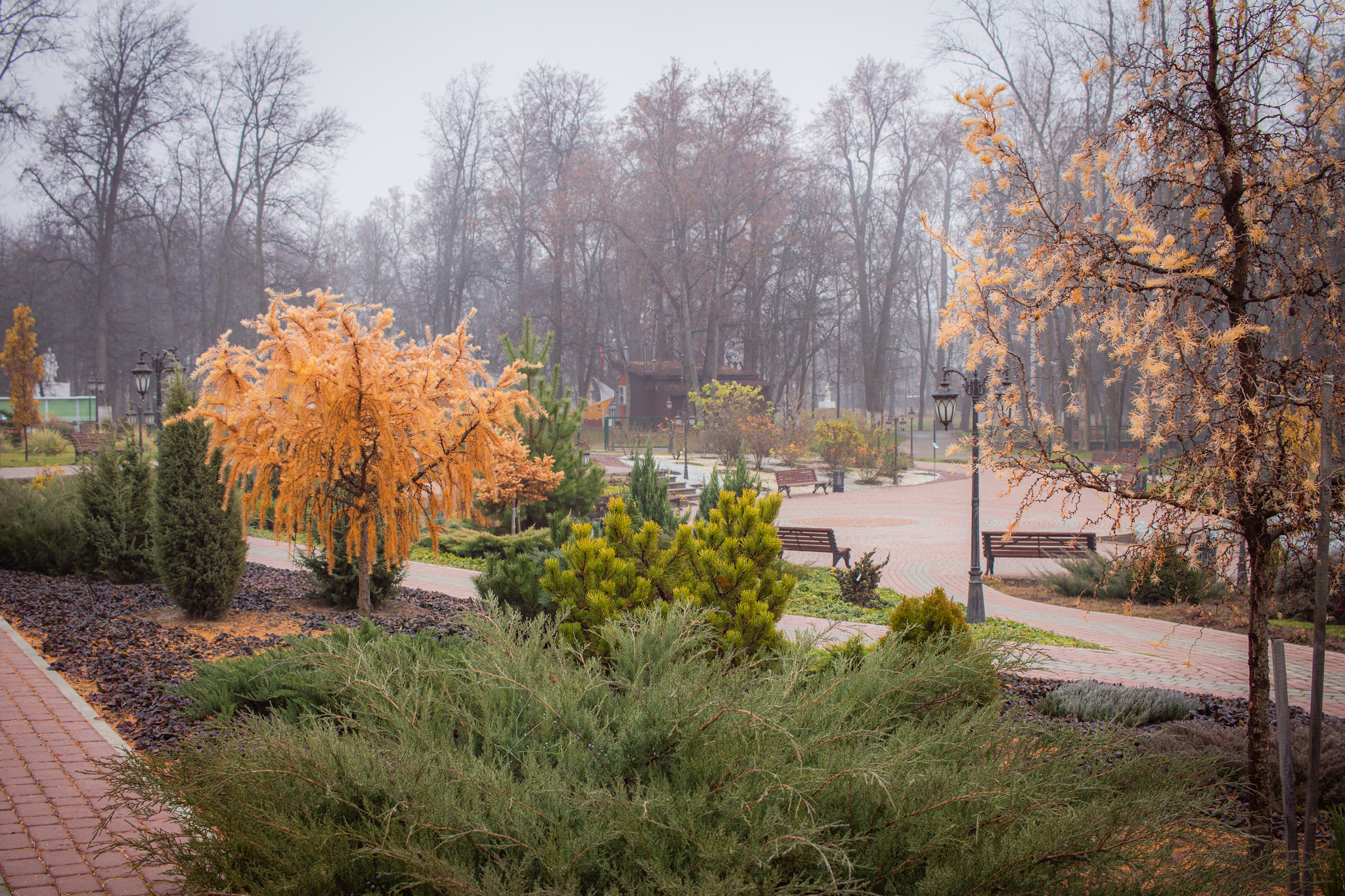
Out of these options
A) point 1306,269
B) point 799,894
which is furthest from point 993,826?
point 1306,269

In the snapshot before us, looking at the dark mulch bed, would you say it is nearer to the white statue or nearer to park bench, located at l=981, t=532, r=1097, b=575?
park bench, located at l=981, t=532, r=1097, b=575

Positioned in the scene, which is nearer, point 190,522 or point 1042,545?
point 190,522

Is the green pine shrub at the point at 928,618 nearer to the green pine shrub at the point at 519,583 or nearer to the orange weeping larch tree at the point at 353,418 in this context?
the green pine shrub at the point at 519,583

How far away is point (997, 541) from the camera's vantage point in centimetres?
1377

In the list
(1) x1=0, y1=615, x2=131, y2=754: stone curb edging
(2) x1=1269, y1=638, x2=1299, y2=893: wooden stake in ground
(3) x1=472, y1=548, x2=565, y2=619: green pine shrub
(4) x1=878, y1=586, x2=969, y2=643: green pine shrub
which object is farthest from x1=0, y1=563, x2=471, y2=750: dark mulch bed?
(2) x1=1269, y1=638, x2=1299, y2=893: wooden stake in ground

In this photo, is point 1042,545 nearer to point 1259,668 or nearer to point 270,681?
point 1259,668

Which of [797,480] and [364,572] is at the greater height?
[364,572]

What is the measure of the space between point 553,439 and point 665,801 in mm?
12272

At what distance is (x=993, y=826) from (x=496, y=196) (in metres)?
43.5

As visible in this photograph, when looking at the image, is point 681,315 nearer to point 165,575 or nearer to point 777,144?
point 777,144

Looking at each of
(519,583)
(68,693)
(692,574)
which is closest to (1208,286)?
(692,574)

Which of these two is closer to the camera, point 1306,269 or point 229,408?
point 1306,269

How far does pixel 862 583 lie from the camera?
1114 centimetres

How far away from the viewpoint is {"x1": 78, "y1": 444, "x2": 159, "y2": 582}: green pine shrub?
1046 centimetres
